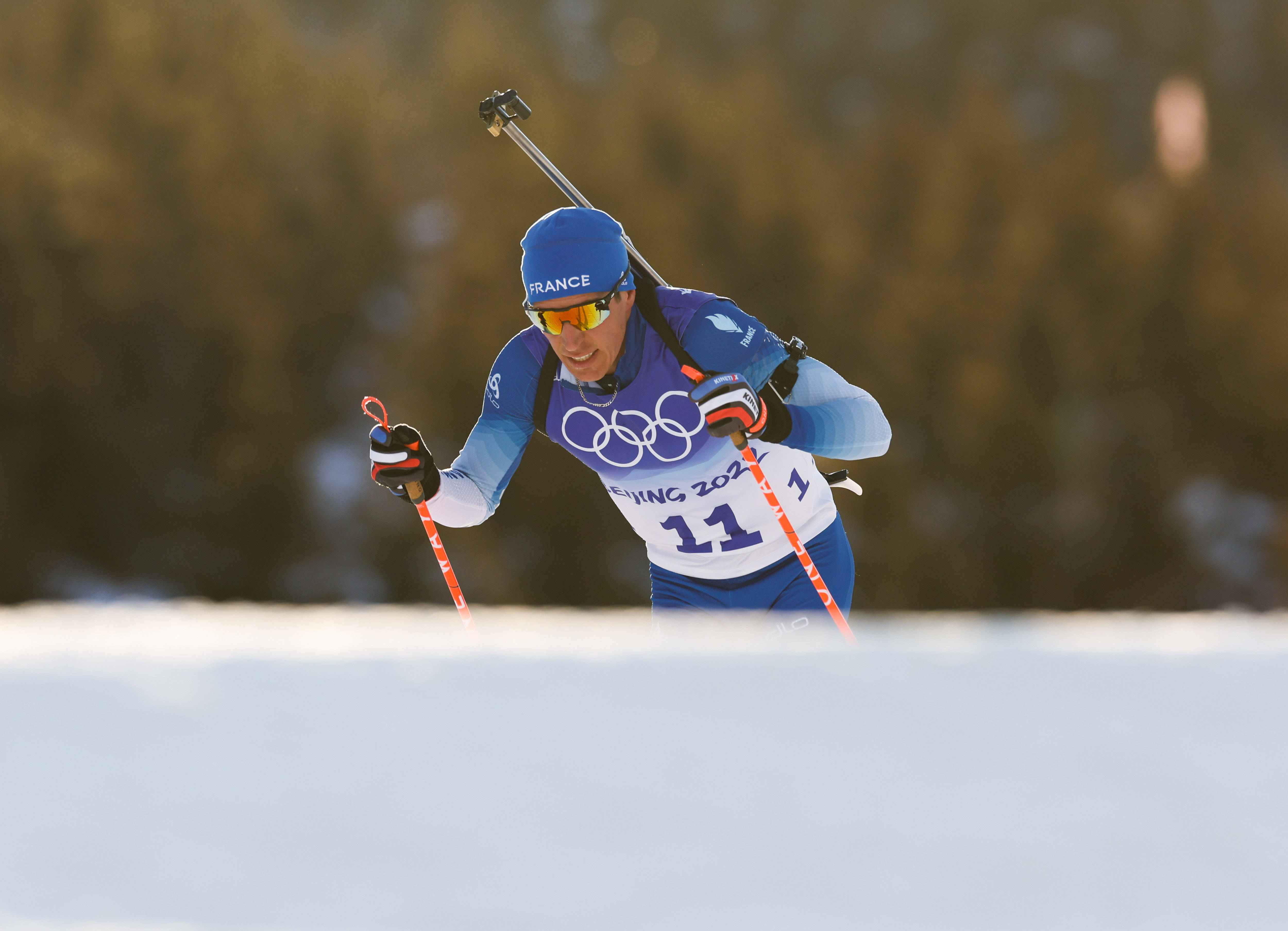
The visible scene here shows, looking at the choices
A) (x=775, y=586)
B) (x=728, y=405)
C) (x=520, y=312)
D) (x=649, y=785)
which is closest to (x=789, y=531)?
(x=775, y=586)

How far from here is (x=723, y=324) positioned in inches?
109

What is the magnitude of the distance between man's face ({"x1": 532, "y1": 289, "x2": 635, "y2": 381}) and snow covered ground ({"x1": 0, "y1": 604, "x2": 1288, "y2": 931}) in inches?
73.4

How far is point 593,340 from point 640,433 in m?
0.30

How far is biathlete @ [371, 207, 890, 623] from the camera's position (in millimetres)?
2639

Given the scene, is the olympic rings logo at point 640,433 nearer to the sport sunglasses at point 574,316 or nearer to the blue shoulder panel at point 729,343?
the blue shoulder panel at point 729,343

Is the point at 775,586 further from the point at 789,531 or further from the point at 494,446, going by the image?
the point at 494,446

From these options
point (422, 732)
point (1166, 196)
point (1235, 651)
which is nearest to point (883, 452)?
point (1235, 651)

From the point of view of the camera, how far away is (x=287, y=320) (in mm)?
16266

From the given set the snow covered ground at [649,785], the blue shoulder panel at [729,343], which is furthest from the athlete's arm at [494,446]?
the snow covered ground at [649,785]

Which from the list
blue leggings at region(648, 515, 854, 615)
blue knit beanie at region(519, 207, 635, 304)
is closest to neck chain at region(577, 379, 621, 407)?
blue knit beanie at region(519, 207, 635, 304)

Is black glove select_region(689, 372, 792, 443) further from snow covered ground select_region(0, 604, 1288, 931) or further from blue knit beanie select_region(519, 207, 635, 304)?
snow covered ground select_region(0, 604, 1288, 931)

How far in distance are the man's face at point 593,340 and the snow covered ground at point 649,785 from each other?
1.87 meters

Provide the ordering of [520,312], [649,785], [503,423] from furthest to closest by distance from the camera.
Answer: [520,312], [503,423], [649,785]

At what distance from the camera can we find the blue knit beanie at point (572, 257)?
260 centimetres
